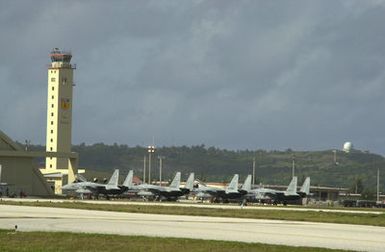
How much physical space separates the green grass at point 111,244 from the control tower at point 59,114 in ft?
430

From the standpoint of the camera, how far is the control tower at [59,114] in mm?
166250

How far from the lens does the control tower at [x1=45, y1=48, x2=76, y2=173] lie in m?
166

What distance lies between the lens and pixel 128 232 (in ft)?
126

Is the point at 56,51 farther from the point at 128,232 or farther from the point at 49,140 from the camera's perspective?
the point at 128,232

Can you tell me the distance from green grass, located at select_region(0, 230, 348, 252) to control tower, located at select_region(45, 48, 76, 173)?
5164 inches

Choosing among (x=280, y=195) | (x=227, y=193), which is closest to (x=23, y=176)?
(x=227, y=193)

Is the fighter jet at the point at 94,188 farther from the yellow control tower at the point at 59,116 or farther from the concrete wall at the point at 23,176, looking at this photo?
the yellow control tower at the point at 59,116

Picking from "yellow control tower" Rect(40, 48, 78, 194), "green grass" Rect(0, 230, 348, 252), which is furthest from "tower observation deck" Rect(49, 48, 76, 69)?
"green grass" Rect(0, 230, 348, 252)

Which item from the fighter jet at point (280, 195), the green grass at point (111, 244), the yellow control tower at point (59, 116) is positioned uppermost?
the yellow control tower at point (59, 116)

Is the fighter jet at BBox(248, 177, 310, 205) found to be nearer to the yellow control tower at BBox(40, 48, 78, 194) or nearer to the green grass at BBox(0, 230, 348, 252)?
the yellow control tower at BBox(40, 48, 78, 194)

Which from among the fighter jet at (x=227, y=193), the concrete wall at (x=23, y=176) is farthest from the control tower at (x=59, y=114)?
the fighter jet at (x=227, y=193)

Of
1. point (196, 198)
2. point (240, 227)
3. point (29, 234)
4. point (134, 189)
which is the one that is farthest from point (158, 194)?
point (29, 234)

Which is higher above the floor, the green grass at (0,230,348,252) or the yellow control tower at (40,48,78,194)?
the yellow control tower at (40,48,78,194)

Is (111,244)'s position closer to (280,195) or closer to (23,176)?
(23,176)
